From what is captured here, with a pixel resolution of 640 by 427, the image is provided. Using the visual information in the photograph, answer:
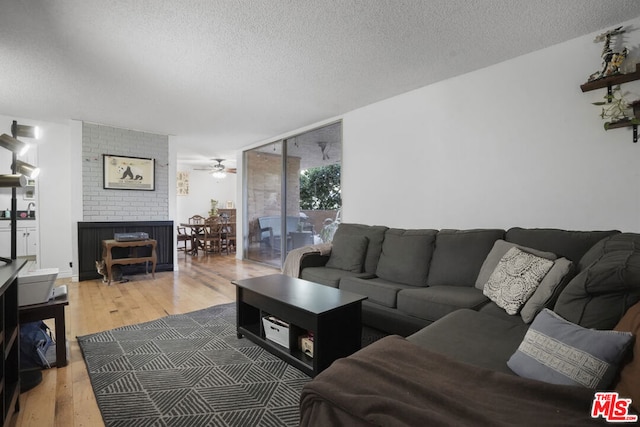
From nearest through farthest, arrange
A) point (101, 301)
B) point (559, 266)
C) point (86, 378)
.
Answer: point (559, 266)
point (86, 378)
point (101, 301)

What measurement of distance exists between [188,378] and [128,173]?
413 centimetres

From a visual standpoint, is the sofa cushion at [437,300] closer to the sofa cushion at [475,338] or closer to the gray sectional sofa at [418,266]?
the gray sectional sofa at [418,266]

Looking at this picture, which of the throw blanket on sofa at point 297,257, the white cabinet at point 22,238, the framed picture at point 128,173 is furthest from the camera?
the framed picture at point 128,173

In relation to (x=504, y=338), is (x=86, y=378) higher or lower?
lower

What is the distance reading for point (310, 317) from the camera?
182cm

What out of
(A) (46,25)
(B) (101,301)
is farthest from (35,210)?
(A) (46,25)

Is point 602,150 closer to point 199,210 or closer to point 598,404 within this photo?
point 598,404

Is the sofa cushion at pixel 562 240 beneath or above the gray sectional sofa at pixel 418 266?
above

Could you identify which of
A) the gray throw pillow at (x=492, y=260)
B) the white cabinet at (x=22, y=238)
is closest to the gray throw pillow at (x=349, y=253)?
the gray throw pillow at (x=492, y=260)

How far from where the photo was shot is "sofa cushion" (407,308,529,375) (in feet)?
4.33

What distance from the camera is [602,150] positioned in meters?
2.21

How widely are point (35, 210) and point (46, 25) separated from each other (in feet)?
11.8

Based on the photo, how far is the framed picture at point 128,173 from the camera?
4.70 meters

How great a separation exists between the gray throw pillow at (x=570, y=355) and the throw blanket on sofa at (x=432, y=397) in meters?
0.09
